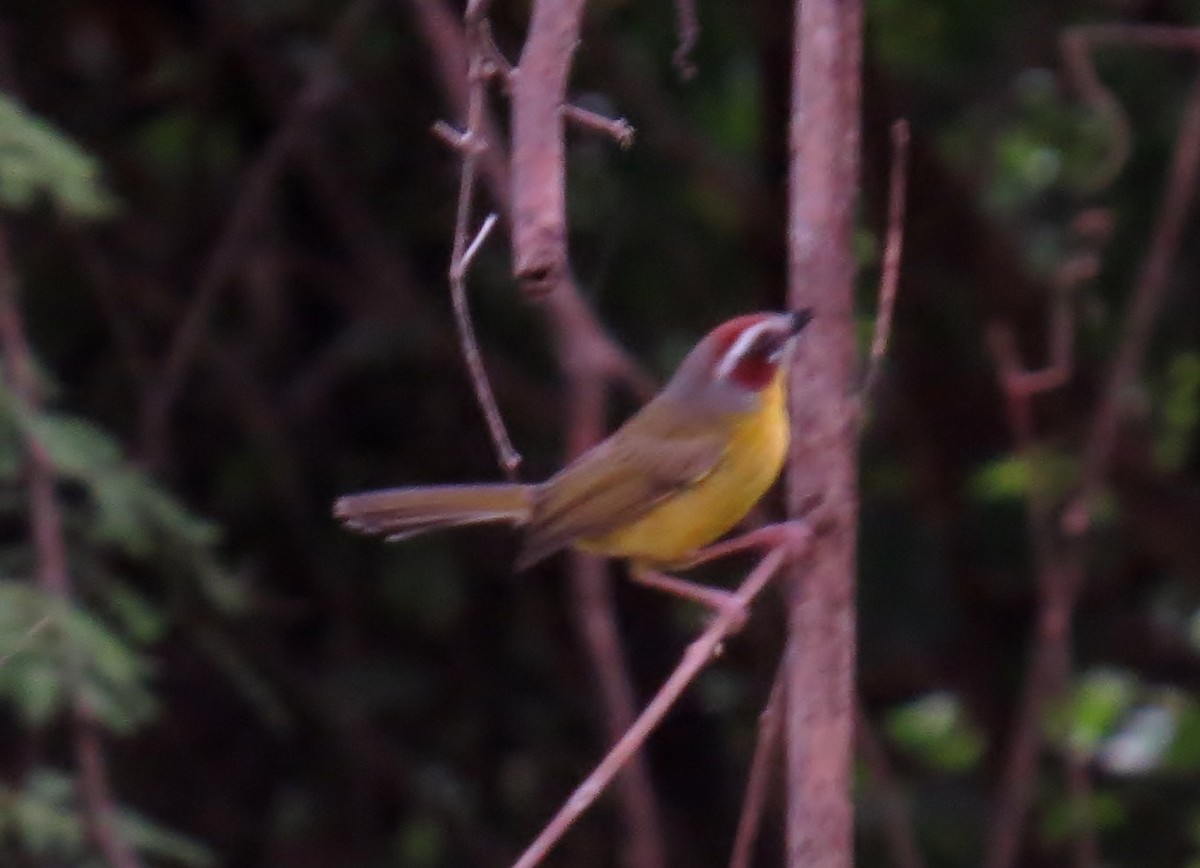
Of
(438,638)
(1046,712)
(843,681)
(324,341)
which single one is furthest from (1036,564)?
(843,681)

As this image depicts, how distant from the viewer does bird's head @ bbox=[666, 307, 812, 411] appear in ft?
10.9

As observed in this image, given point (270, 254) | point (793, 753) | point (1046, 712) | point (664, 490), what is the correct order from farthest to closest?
1. point (270, 254)
2. point (1046, 712)
3. point (664, 490)
4. point (793, 753)

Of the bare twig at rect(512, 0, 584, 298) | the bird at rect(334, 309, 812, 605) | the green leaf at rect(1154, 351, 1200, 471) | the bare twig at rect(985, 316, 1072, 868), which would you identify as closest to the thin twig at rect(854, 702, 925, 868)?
the bare twig at rect(985, 316, 1072, 868)

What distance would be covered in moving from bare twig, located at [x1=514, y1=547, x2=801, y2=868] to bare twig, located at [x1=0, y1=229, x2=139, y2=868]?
1528mm

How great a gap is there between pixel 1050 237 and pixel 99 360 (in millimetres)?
2134

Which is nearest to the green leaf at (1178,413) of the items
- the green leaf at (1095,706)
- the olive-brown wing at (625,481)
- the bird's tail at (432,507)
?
the green leaf at (1095,706)

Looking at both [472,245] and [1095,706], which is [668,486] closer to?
[472,245]

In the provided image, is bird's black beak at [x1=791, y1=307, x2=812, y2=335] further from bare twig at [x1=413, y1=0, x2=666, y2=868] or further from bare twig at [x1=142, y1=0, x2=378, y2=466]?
bare twig at [x1=142, y1=0, x2=378, y2=466]

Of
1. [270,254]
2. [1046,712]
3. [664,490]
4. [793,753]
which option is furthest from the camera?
[270,254]

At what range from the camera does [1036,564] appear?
523 cm

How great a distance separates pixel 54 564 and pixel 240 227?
131 centimetres

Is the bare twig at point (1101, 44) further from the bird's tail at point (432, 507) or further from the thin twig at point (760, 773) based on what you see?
the thin twig at point (760, 773)

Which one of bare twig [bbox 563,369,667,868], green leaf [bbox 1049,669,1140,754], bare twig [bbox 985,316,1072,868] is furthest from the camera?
green leaf [bbox 1049,669,1140,754]

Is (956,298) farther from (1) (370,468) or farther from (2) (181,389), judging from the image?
(2) (181,389)
